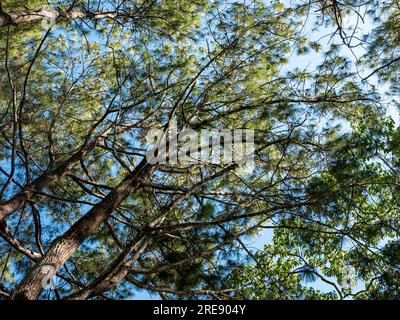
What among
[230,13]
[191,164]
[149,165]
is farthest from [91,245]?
[230,13]

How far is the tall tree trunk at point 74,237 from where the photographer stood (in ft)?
8.52

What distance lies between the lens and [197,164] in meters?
3.98

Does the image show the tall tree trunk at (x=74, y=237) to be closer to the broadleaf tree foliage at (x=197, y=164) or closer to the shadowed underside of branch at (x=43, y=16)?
the broadleaf tree foliage at (x=197, y=164)

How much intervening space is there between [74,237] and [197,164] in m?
1.40

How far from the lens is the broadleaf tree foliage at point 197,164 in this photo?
11.0ft

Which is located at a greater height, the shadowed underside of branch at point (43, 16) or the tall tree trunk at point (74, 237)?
the shadowed underside of branch at point (43, 16)

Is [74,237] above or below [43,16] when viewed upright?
below

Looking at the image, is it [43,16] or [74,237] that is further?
[43,16]

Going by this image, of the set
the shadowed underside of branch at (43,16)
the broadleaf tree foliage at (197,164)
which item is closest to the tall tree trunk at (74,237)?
the broadleaf tree foliage at (197,164)

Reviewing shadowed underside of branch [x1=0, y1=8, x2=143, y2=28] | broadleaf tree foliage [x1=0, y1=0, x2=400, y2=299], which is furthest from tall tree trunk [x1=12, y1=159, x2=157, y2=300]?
shadowed underside of branch [x1=0, y1=8, x2=143, y2=28]

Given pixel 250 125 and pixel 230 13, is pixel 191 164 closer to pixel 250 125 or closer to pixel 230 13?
pixel 250 125

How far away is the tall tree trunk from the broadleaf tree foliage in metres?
0.02

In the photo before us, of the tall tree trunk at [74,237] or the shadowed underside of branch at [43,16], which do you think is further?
the shadowed underside of branch at [43,16]

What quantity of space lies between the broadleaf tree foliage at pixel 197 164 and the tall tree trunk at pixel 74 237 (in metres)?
0.02
